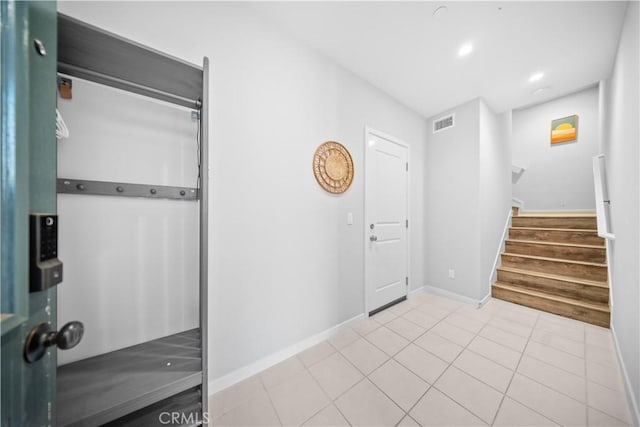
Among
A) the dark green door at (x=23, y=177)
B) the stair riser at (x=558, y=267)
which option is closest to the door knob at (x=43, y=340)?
the dark green door at (x=23, y=177)

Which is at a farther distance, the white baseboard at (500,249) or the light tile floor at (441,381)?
the white baseboard at (500,249)

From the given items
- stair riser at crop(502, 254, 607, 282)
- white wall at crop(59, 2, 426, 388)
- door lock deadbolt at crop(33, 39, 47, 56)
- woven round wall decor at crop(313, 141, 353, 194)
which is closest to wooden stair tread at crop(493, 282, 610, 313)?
stair riser at crop(502, 254, 607, 282)

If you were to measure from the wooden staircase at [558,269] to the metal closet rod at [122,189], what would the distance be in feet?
12.8

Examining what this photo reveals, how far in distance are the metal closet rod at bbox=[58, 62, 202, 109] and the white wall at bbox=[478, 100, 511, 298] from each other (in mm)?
3241

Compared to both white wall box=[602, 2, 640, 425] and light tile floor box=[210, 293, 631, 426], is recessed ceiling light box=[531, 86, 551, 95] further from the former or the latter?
light tile floor box=[210, 293, 631, 426]

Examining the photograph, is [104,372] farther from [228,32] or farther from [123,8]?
[228,32]

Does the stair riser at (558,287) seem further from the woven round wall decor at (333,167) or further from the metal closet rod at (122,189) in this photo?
the metal closet rod at (122,189)

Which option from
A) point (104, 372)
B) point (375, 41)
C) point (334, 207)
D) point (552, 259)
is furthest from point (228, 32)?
point (552, 259)

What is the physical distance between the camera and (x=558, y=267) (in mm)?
2854

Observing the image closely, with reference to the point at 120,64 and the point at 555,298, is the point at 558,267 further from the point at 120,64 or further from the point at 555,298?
the point at 120,64

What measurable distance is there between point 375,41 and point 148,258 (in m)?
2.42

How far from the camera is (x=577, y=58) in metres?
2.07

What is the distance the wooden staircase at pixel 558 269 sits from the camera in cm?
243

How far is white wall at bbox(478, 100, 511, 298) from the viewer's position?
9.19 ft
